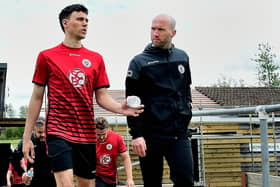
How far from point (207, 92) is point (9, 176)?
16492 millimetres

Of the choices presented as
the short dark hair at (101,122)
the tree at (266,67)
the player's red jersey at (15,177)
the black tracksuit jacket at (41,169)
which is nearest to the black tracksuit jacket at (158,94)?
the short dark hair at (101,122)

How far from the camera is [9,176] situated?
24.0 feet

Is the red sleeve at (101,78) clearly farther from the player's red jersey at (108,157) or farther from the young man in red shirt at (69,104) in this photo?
the player's red jersey at (108,157)

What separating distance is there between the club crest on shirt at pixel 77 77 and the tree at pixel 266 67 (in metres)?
28.8

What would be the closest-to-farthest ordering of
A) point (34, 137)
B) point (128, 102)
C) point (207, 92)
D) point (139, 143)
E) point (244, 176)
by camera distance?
point (128, 102) < point (139, 143) < point (244, 176) < point (34, 137) < point (207, 92)

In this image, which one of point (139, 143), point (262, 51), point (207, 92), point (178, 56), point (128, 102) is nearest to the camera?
point (128, 102)

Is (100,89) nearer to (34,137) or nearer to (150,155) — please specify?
(150,155)

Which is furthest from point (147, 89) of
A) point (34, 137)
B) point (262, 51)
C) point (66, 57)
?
point (262, 51)

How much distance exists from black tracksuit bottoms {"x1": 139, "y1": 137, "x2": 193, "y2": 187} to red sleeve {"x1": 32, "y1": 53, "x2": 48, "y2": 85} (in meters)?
0.93

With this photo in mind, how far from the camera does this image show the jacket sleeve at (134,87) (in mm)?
3465

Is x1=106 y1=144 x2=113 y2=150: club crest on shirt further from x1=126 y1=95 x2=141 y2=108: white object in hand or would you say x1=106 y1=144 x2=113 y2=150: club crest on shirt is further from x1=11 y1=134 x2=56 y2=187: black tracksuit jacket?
x1=126 y1=95 x2=141 y2=108: white object in hand

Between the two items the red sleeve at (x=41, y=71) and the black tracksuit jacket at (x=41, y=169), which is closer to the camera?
the red sleeve at (x=41, y=71)

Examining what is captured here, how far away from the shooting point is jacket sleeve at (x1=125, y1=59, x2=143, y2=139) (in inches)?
136

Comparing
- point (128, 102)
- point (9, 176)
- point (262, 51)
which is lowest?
point (9, 176)
